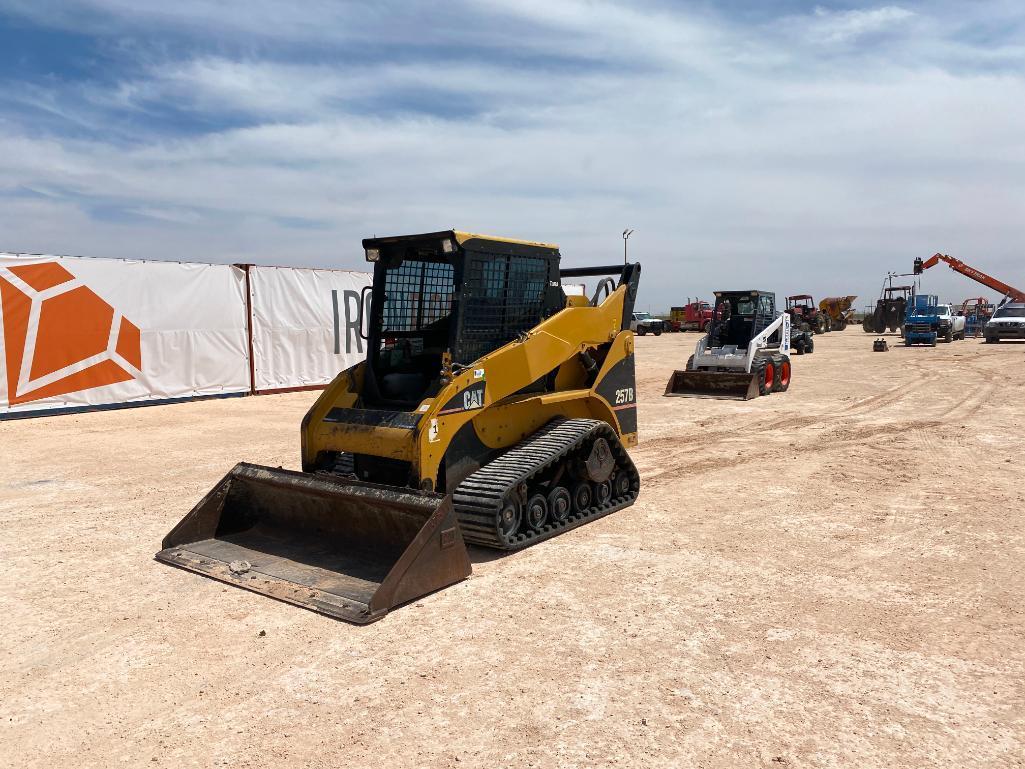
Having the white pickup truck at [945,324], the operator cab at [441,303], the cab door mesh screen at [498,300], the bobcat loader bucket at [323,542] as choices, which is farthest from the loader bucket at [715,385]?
the white pickup truck at [945,324]

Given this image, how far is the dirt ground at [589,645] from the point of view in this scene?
340cm

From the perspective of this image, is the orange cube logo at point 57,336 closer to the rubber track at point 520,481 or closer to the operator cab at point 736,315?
the rubber track at point 520,481

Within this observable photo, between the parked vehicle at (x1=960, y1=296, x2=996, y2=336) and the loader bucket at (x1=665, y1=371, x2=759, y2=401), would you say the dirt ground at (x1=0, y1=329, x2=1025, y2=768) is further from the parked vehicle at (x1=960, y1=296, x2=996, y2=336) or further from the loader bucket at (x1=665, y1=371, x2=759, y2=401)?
the parked vehicle at (x1=960, y1=296, x2=996, y2=336)

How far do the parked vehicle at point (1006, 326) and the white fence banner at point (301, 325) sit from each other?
2803 cm

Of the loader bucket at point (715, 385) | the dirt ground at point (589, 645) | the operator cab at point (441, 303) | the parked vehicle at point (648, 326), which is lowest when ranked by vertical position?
the dirt ground at point (589, 645)

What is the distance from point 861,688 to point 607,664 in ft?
4.20

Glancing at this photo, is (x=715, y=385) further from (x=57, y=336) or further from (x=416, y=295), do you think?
(x=57, y=336)

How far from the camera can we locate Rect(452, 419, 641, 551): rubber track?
576cm

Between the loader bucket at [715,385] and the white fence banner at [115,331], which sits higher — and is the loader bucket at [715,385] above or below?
below

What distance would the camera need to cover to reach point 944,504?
7.38 metres

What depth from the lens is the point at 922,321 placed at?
111 ft

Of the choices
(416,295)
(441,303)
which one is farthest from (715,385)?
(416,295)

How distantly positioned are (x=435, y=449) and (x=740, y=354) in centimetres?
1262

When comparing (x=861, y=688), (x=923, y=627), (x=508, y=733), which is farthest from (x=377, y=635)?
(x=923, y=627)
